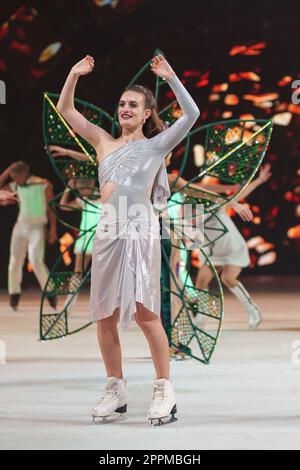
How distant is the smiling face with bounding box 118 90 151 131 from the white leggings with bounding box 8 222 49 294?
22.0 ft

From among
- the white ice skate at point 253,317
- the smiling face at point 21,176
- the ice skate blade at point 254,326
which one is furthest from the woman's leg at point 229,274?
the smiling face at point 21,176

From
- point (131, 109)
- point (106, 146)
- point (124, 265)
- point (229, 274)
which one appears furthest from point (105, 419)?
point (229, 274)

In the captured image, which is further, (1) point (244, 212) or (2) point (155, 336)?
(1) point (244, 212)

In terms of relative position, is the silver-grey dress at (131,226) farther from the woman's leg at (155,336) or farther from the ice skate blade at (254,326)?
the ice skate blade at (254,326)

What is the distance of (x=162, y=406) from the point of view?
212 inches

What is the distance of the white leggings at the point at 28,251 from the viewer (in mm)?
12211

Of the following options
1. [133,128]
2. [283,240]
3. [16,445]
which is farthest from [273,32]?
[16,445]

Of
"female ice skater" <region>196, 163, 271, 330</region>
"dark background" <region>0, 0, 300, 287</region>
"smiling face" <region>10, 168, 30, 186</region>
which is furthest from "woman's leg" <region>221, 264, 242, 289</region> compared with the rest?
"dark background" <region>0, 0, 300, 287</region>

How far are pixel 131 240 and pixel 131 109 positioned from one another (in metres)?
0.60

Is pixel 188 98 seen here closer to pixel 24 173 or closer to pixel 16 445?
pixel 16 445

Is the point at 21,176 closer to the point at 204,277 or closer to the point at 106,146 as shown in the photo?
the point at 204,277

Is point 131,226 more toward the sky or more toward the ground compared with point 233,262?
more toward the sky

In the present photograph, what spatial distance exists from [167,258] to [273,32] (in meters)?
9.24

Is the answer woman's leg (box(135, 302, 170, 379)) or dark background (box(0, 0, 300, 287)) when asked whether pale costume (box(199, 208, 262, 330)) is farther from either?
dark background (box(0, 0, 300, 287))
